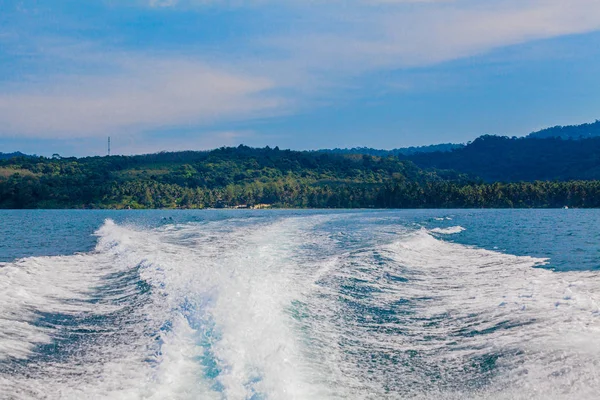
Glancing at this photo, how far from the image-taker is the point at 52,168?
632 ft

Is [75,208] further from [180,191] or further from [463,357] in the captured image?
[463,357]

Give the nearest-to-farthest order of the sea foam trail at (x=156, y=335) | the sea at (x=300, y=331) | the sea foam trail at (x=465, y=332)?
Result: the sea foam trail at (x=156, y=335) < the sea at (x=300, y=331) < the sea foam trail at (x=465, y=332)

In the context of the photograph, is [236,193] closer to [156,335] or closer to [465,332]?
[156,335]

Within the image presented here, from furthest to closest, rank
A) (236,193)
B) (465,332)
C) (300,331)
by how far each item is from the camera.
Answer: (236,193) < (300,331) < (465,332)

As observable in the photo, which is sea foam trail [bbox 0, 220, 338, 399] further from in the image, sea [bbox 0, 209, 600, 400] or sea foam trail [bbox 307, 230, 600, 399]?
sea foam trail [bbox 307, 230, 600, 399]

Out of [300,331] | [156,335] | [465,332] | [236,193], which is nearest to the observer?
[156,335]

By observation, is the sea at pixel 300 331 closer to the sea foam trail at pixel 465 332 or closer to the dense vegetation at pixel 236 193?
the sea foam trail at pixel 465 332

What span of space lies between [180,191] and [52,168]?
148ft

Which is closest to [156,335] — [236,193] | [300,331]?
[300,331]

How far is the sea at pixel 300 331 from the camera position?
8.88m

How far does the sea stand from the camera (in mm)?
8883

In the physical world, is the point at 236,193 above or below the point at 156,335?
above

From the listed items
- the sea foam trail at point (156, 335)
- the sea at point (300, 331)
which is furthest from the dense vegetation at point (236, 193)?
the sea foam trail at point (156, 335)

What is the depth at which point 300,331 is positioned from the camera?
12367 millimetres
